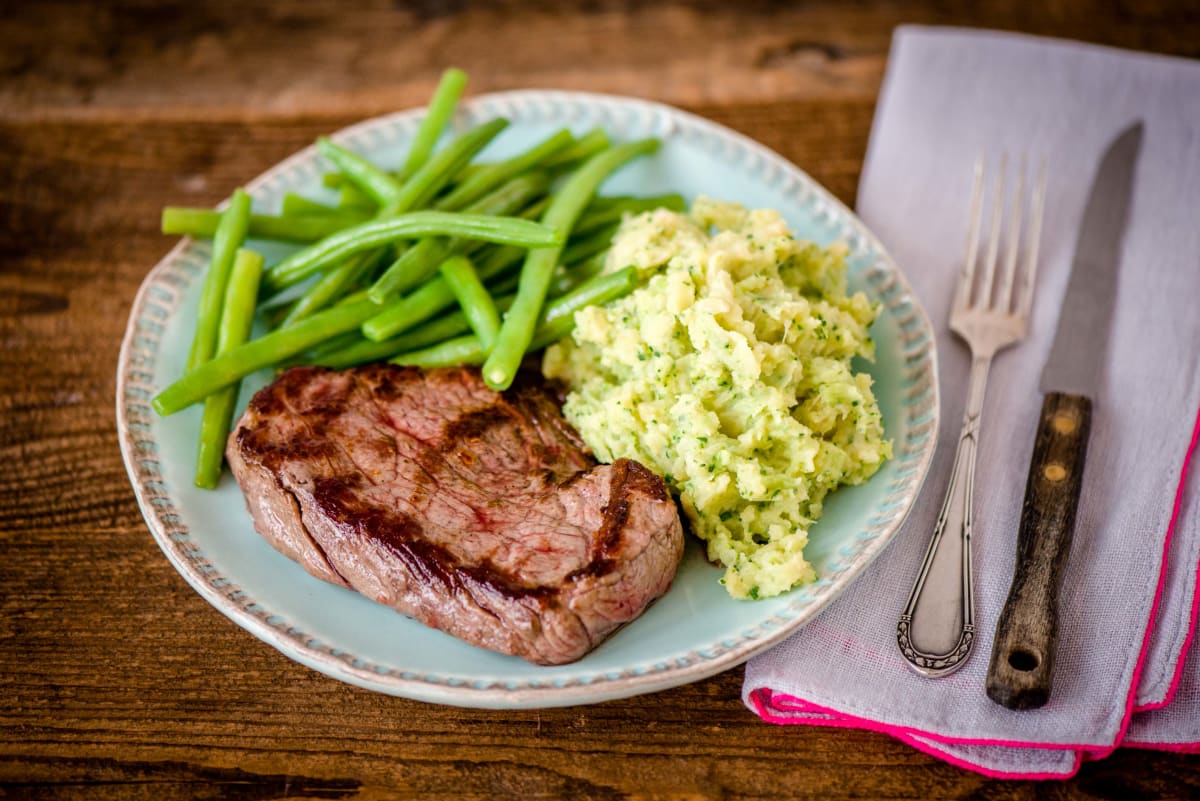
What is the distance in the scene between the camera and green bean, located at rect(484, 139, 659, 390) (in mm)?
3658

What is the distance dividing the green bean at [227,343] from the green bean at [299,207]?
37 cm

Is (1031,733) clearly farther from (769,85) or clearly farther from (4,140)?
(4,140)

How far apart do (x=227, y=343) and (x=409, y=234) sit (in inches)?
33.3

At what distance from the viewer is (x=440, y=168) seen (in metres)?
4.32

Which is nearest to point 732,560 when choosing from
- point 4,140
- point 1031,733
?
point 1031,733

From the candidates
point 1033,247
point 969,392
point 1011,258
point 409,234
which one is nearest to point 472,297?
point 409,234

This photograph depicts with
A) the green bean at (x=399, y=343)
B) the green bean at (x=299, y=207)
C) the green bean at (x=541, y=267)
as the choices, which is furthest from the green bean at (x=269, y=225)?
the green bean at (x=541, y=267)

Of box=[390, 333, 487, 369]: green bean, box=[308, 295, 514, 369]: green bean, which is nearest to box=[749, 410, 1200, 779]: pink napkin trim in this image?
box=[390, 333, 487, 369]: green bean

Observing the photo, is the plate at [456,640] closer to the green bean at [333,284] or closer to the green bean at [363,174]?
the green bean at [363,174]

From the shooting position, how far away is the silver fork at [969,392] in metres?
3.18

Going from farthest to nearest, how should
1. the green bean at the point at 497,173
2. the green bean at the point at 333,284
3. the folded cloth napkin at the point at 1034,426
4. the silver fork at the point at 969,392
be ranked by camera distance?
the green bean at the point at 497,173 → the green bean at the point at 333,284 → the silver fork at the point at 969,392 → the folded cloth napkin at the point at 1034,426

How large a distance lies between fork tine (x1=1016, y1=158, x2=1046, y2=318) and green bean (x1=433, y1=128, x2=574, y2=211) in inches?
85.6

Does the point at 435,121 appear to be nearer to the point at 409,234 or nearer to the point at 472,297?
the point at 409,234

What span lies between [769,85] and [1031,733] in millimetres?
3908
